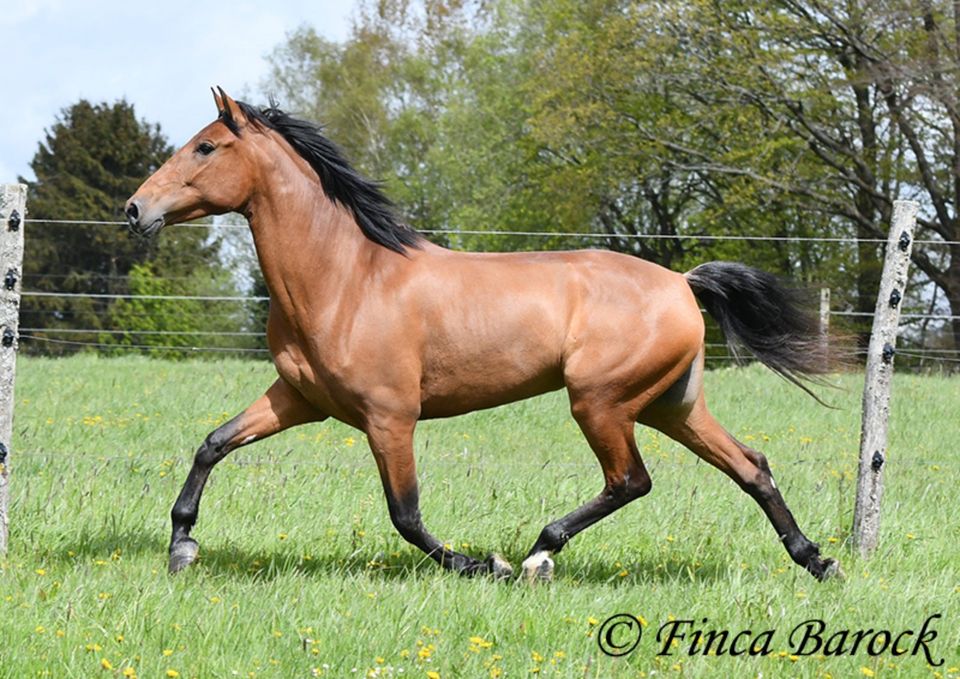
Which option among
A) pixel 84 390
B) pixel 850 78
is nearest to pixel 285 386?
pixel 84 390

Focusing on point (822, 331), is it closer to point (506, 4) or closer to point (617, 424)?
point (617, 424)

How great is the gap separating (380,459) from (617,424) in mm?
1104

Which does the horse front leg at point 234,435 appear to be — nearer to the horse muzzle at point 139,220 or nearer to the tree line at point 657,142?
the horse muzzle at point 139,220

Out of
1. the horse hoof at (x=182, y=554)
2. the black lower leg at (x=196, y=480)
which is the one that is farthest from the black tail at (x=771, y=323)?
the horse hoof at (x=182, y=554)

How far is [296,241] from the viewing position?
214 inches

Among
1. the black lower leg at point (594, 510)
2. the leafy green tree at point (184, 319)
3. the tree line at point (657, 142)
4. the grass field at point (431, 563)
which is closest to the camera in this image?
the grass field at point (431, 563)

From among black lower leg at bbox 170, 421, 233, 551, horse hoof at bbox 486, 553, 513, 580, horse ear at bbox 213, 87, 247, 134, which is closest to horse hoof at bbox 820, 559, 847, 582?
horse hoof at bbox 486, 553, 513, 580

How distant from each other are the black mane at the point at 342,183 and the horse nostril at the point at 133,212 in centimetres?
79

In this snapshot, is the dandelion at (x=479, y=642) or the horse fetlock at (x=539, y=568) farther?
the horse fetlock at (x=539, y=568)

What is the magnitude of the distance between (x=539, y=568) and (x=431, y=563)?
1.89ft

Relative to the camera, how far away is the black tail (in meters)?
6.12

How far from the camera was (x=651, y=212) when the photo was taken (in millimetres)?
36125

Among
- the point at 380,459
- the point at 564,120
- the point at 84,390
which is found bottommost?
the point at 84,390

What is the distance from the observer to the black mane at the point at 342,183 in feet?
18.2
